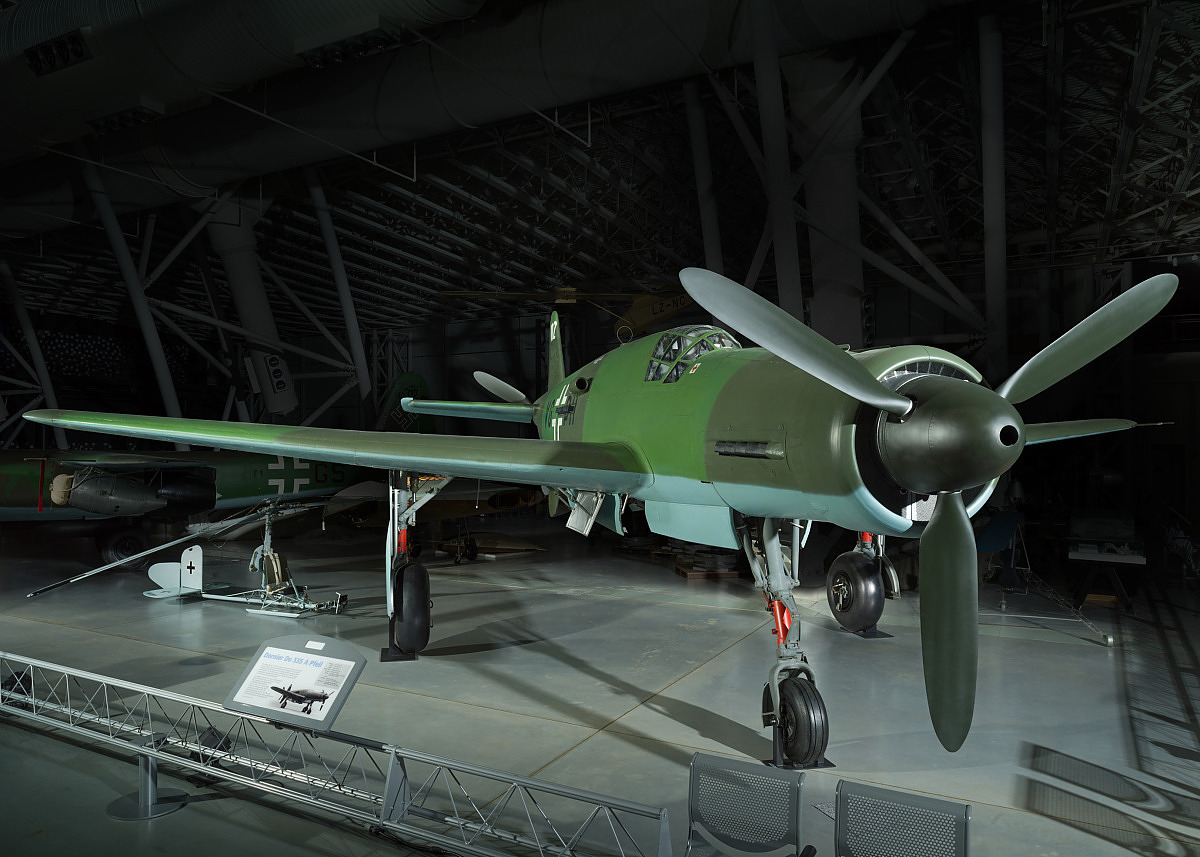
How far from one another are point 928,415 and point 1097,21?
33.2 feet

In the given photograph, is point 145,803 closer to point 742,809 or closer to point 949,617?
point 742,809

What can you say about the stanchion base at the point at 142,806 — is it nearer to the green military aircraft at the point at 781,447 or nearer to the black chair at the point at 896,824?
the green military aircraft at the point at 781,447

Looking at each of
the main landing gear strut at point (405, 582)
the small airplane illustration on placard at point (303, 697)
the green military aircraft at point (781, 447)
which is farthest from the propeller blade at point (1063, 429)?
the main landing gear strut at point (405, 582)

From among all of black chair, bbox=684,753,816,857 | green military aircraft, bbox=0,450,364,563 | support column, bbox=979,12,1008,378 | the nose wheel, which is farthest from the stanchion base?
support column, bbox=979,12,1008,378

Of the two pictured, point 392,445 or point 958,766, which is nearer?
point 958,766

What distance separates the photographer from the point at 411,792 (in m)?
4.46

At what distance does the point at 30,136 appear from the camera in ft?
39.8

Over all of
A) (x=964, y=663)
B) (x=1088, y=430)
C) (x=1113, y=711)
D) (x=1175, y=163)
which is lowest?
(x=1113, y=711)

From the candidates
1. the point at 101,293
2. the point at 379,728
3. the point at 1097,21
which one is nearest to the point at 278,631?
the point at 379,728

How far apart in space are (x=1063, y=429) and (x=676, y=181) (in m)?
11.6

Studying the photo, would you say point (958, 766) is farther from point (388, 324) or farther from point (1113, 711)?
point (388, 324)

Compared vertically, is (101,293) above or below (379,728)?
above

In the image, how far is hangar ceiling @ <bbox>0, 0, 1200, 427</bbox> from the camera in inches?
403

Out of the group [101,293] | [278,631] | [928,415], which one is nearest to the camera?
[928,415]
